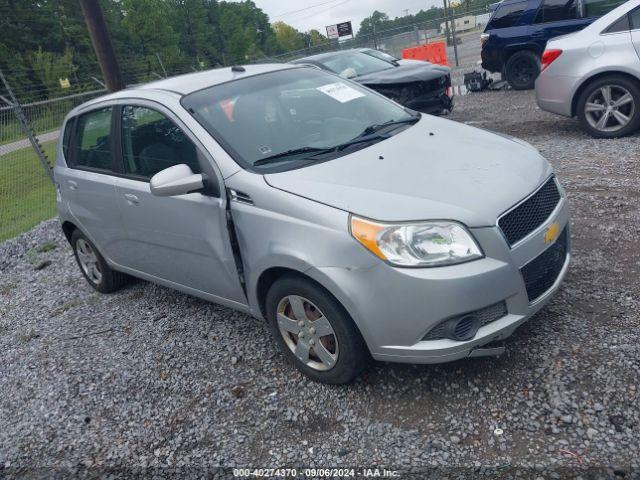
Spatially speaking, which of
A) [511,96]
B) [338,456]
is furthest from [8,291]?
[511,96]

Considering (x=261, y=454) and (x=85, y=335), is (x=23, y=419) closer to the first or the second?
(x=85, y=335)

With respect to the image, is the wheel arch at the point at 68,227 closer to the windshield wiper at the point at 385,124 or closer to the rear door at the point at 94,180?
the rear door at the point at 94,180

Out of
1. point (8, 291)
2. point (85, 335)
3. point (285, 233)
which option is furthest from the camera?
point (8, 291)

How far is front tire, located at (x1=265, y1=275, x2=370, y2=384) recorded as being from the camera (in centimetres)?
272

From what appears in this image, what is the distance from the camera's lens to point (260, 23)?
6581cm

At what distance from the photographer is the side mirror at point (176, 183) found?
2990 millimetres

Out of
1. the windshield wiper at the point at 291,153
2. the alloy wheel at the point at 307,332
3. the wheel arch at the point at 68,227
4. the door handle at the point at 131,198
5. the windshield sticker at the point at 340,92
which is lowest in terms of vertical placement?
the alloy wheel at the point at 307,332

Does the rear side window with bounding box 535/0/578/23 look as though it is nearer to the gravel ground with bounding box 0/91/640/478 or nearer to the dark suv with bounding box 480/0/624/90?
the dark suv with bounding box 480/0/624/90

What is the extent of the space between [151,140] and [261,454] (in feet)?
7.16

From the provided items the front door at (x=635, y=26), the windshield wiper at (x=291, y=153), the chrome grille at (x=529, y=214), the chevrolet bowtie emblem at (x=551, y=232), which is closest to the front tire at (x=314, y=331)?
the windshield wiper at (x=291, y=153)

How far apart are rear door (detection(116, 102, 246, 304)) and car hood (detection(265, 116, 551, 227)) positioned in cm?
56

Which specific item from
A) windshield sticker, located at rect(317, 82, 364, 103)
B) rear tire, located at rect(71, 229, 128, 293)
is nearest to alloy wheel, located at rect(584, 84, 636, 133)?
windshield sticker, located at rect(317, 82, 364, 103)

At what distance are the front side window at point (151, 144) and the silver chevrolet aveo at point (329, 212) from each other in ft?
0.05

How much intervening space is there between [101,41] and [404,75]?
15.5 feet
